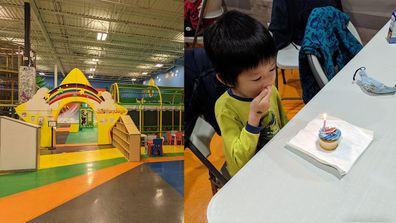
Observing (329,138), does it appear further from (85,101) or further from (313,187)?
(85,101)

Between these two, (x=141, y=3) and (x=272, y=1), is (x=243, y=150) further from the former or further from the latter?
(x=141, y=3)

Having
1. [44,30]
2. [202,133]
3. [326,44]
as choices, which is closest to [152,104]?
[44,30]

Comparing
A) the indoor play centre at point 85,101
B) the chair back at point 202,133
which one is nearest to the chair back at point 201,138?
the chair back at point 202,133

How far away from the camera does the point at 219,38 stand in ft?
1.70

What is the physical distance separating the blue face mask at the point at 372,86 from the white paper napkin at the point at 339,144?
136 mm

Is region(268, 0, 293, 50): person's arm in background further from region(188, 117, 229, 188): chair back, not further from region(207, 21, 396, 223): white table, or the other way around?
region(207, 21, 396, 223): white table

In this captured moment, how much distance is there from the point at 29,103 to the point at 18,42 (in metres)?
0.56

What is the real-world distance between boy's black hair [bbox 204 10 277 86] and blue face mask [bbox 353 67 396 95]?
18 centimetres

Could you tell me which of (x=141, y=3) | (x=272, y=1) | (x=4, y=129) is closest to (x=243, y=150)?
(x=272, y=1)

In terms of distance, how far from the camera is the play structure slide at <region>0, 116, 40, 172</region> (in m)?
2.67

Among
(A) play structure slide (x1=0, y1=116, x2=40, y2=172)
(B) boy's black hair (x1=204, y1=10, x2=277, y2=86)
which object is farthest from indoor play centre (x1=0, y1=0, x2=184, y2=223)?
(B) boy's black hair (x1=204, y1=10, x2=277, y2=86)

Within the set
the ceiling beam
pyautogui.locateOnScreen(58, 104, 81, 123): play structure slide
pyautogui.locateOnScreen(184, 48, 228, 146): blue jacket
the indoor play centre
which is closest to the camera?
pyautogui.locateOnScreen(184, 48, 228, 146): blue jacket

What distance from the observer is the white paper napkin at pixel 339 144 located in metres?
0.34

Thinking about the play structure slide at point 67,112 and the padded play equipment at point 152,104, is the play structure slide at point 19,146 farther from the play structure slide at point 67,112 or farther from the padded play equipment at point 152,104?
the padded play equipment at point 152,104
